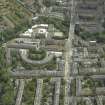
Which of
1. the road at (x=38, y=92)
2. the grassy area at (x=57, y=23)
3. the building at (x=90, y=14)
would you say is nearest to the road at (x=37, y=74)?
the road at (x=38, y=92)

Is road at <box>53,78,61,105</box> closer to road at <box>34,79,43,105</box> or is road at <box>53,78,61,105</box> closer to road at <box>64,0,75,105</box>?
road at <box>64,0,75,105</box>

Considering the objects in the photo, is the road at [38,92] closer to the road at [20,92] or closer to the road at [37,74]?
the road at [37,74]

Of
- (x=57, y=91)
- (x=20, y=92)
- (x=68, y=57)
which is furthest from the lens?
(x=68, y=57)

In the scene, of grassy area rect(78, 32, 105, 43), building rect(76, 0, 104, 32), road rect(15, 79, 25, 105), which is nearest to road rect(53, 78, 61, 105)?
road rect(15, 79, 25, 105)

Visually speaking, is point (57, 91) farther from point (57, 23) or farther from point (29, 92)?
point (57, 23)

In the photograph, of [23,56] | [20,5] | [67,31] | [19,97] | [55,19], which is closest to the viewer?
[19,97]

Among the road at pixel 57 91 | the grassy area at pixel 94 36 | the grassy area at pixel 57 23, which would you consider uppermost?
the grassy area at pixel 57 23

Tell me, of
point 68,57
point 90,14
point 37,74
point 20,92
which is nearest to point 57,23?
point 90,14

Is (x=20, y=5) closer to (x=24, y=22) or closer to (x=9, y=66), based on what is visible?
(x=24, y=22)

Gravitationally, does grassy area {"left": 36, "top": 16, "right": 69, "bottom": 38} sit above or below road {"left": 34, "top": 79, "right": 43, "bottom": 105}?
above

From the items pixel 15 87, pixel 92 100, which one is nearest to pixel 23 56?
pixel 15 87

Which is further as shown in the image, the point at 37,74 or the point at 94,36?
the point at 94,36
